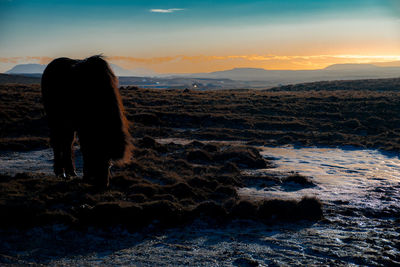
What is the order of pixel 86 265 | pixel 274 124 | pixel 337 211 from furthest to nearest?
1. pixel 274 124
2. pixel 337 211
3. pixel 86 265

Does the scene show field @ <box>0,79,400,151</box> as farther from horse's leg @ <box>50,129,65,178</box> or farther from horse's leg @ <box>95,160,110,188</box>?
horse's leg @ <box>95,160,110,188</box>

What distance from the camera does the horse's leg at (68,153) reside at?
8.27 metres

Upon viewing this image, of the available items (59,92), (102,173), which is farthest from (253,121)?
(102,173)

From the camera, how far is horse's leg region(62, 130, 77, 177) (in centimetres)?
827

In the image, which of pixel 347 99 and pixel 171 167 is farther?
pixel 347 99

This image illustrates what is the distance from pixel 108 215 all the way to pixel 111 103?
7.18 feet

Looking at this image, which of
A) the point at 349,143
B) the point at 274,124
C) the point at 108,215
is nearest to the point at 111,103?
the point at 108,215

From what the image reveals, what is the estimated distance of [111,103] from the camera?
691 centimetres

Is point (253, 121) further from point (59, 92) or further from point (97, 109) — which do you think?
point (97, 109)

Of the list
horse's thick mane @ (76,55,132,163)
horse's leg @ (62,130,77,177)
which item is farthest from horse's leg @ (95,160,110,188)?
horse's leg @ (62,130,77,177)

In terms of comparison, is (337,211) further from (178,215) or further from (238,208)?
(178,215)

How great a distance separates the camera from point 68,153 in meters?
8.42

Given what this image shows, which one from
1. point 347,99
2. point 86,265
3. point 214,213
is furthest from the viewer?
point 347,99

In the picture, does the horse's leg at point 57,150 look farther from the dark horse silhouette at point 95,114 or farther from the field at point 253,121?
the field at point 253,121
